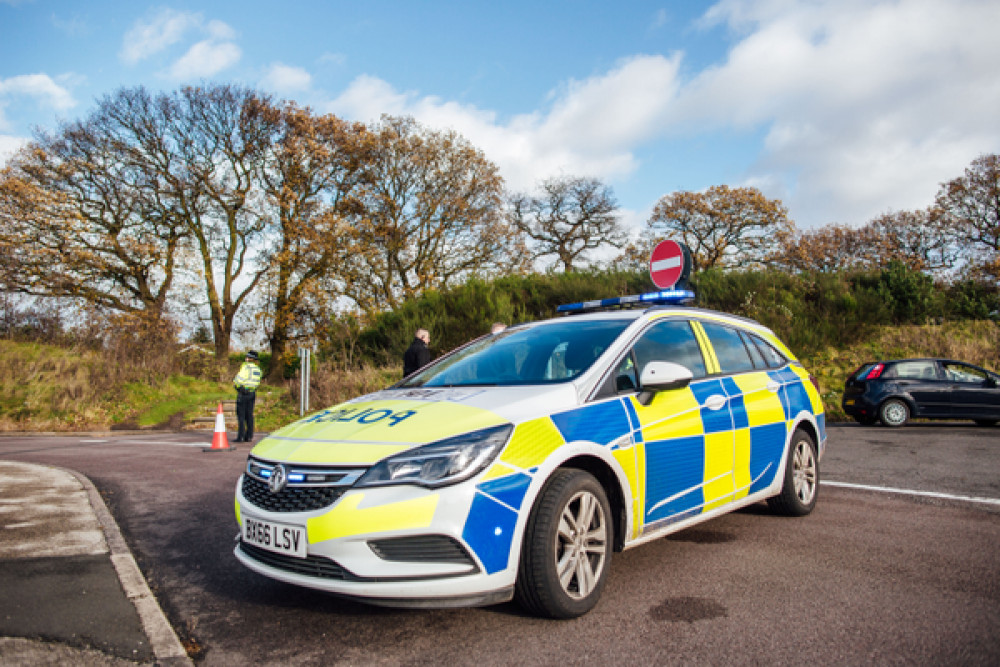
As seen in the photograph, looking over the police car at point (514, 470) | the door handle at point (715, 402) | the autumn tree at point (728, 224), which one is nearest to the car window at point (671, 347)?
the police car at point (514, 470)

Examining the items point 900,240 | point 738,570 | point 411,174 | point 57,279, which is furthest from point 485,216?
point 738,570

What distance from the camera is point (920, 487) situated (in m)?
6.53

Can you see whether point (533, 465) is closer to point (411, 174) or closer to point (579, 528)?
point (579, 528)

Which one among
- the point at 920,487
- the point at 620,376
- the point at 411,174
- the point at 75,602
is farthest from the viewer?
the point at 411,174

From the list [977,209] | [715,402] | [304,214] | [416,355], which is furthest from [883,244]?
[715,402]

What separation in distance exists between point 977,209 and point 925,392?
30.1 meters

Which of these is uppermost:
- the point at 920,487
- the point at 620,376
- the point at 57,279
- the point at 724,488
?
the point at 57,279

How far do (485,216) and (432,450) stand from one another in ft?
104

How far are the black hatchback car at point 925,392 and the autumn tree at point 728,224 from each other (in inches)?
1068

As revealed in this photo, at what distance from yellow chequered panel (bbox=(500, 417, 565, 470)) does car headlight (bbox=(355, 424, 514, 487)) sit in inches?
2.9

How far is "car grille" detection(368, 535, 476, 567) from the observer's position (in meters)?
2.81

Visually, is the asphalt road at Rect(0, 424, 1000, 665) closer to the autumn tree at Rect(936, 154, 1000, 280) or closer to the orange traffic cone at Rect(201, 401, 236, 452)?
the orange traffic cone at Rect(201, 401, 236, 452)

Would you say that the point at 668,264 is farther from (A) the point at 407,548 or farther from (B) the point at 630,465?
(A) the point at 407,548

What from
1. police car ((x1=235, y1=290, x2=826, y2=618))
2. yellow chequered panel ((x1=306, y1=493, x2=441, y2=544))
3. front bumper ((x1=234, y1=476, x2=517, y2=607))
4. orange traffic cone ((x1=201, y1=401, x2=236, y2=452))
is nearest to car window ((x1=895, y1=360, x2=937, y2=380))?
police car ((x1=235, y1=290, x2=826, y2=618))
